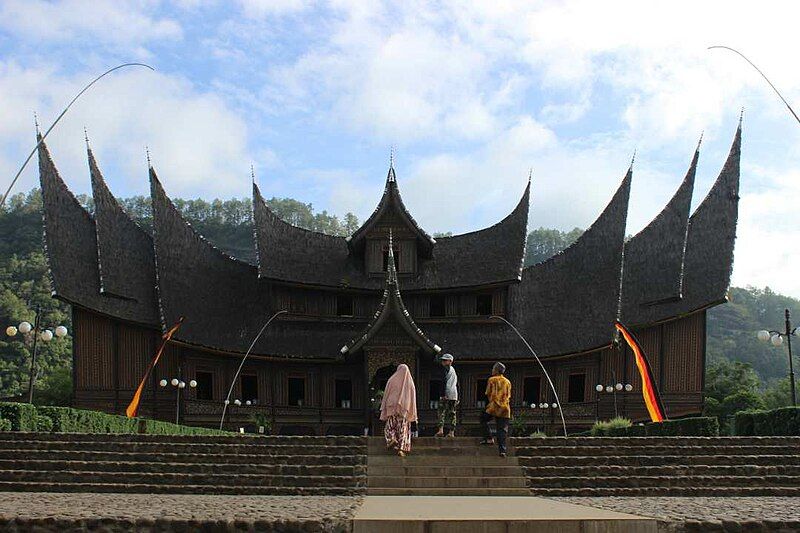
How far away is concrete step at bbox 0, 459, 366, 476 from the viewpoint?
1284cm

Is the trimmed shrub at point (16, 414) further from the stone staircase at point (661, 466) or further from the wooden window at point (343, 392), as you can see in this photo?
the wooden window at point (343, 392)

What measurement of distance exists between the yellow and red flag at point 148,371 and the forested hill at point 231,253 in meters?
16.1

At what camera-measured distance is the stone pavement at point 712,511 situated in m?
9.00

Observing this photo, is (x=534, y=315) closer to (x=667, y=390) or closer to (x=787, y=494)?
(x=667, y=390)

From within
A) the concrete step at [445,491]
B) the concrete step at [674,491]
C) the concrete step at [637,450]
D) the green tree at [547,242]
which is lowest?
the concrete step at [674,491]

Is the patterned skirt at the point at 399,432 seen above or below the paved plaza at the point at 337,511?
above

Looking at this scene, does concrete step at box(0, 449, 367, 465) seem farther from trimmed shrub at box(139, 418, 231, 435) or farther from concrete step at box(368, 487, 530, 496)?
trimmed shrub at box(139, 418, 231, 435)

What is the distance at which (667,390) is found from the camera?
30.5m

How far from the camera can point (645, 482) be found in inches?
503

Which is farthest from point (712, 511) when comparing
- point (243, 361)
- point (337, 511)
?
point (243, 361)

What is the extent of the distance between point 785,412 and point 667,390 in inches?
575

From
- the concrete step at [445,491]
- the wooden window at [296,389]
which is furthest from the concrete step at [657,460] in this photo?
the wooden window at [296,389]

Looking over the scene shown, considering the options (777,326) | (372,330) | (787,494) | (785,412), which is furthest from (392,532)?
(777,326)

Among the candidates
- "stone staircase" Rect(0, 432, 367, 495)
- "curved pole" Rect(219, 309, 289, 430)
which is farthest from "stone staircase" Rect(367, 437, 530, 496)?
"curved pole" Rect(219, 309, 289, 430)
